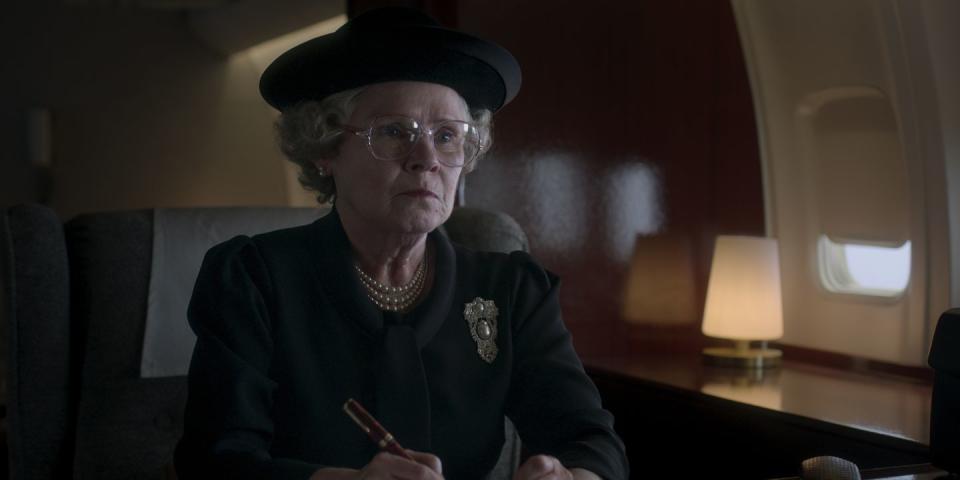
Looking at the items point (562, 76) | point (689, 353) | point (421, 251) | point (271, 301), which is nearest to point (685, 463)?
point (689, 353)

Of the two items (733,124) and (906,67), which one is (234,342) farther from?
(733,124)

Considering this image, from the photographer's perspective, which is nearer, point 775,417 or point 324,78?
point 324,78

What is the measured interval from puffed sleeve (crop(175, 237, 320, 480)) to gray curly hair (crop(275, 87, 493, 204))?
0.22 meters

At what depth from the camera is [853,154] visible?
3.29 metres

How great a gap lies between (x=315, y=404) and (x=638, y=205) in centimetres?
191

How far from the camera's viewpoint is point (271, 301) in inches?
68.5

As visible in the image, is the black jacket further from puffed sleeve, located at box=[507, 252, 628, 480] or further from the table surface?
the table surface

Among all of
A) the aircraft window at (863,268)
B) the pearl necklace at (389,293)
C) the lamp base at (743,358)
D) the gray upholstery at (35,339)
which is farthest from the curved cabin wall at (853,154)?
the gray upholstery at (35,339)

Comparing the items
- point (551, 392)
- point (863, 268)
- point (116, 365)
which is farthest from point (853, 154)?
point (116, 365)

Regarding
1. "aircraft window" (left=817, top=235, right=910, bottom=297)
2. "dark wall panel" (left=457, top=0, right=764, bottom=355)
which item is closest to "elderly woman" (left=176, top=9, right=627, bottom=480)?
"dark wall panel" (left=457, top=0, right=764, bottom=355)

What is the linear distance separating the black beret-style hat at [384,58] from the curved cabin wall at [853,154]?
4.94 ft

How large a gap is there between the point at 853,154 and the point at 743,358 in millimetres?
669

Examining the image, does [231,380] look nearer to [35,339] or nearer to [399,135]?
[399,135]

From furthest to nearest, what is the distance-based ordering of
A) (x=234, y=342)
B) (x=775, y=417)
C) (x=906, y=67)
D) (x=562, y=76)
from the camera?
(x=562, y=76)
(x=906, y=67)
(x=775, y=417)
(x=234, y=342)
